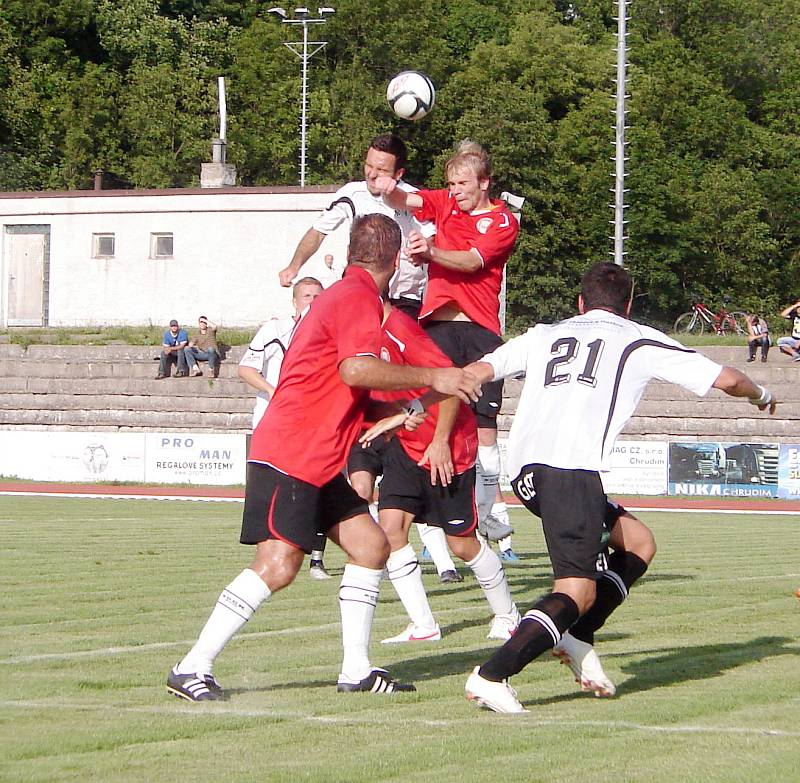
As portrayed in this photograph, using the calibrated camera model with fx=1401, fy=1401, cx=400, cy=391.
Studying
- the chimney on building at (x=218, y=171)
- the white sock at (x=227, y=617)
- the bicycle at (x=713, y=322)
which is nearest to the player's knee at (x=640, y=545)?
the white sock at (x=227, y=617)

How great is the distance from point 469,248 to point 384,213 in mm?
705

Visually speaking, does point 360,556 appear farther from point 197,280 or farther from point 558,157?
point 558,157

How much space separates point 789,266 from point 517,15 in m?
21.6

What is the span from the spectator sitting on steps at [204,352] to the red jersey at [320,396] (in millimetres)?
28449

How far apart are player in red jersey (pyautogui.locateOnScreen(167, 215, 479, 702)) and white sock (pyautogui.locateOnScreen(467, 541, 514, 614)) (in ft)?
4.91

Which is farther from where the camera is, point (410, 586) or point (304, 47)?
point (304, 47)

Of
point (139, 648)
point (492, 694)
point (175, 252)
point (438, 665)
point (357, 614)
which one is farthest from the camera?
point (175, 252)

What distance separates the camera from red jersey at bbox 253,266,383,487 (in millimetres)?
6219

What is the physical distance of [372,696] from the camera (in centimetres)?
624

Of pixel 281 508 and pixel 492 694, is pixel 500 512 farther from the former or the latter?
pixel 492 694

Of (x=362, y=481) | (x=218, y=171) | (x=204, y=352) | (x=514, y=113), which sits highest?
(x=514, y=113)

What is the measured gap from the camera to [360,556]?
21.1 ft

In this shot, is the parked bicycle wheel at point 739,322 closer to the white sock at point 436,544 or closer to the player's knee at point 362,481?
the white sock at point 436,544

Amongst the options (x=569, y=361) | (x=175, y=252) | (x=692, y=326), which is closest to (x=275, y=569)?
(x=569, y=361)
